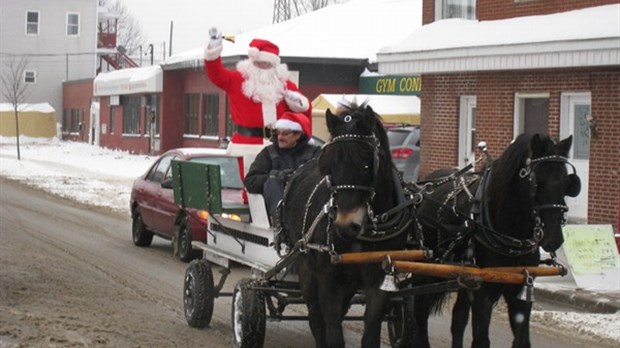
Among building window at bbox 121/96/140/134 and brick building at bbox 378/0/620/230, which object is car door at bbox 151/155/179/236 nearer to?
brick building at bbox 378/0/620/230

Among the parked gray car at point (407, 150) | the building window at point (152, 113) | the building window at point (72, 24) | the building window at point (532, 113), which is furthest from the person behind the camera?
the building window at point (72, 24)

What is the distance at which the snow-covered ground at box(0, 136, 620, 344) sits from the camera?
39.3ft

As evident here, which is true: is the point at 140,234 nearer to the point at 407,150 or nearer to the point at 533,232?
the point at 407,150

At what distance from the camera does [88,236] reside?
19391 mm

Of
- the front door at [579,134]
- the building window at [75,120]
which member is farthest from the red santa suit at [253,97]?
the building window at [75,120]

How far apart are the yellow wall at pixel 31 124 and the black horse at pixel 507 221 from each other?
209 ft

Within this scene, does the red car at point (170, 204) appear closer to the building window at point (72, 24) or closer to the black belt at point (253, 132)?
the black belt at point (253, 132)

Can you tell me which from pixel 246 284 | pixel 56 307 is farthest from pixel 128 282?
pixel 246 284

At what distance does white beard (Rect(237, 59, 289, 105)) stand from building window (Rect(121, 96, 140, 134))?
1734 inches

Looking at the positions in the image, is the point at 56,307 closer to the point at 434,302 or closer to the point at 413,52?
the point at 434,302

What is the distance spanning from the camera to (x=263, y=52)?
1122cm

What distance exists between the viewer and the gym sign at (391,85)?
116 feet

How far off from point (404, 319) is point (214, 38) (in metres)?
3.30

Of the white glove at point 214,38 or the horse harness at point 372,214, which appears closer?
the horse harness at point 372,214
